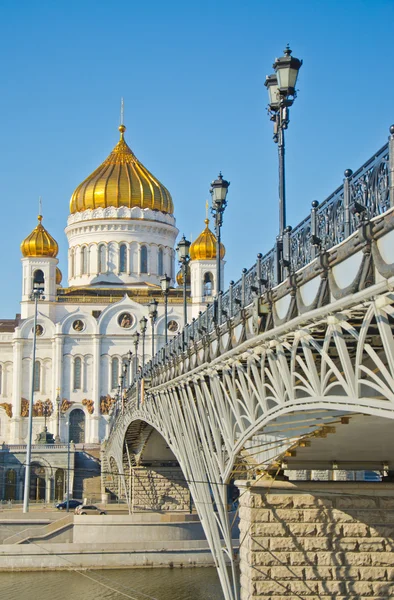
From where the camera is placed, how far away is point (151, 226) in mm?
82500

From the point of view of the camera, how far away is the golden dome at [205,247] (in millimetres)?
78500

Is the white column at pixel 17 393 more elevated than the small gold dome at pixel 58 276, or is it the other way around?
the small gold dome at pixel 58 276

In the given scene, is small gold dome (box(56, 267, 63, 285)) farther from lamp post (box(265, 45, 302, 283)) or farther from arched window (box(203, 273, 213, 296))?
lamp post (box(265, 45, 302, 283))

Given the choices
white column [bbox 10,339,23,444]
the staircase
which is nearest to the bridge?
the staircase

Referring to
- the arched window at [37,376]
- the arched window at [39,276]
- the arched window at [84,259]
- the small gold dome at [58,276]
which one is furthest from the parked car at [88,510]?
the arched window at [84,259]

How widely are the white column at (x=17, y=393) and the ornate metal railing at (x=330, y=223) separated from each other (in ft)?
200

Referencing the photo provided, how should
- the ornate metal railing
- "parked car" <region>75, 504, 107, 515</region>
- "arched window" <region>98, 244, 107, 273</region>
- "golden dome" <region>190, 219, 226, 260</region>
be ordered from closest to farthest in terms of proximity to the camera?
the ornate metal railing
"parked car" <region>75, 504, 107, 515</region>
"golden dome" <region>190, 219, 226, 260</region>
"arched window" <region>98, 244, 107, 273</region>

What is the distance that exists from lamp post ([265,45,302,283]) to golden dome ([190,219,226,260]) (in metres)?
63.3

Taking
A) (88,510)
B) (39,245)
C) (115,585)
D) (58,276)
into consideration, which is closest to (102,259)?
(58,276)

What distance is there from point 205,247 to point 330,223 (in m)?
67.6

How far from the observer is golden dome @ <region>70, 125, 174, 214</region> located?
270 feet

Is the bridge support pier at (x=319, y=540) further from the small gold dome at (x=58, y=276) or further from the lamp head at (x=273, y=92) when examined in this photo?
the small gold dome at (x=58, y=276)

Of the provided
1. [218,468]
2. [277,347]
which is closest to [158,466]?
[218,468]

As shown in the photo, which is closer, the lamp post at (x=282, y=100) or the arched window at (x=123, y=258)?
the lamp post at (x=282, y=100)
